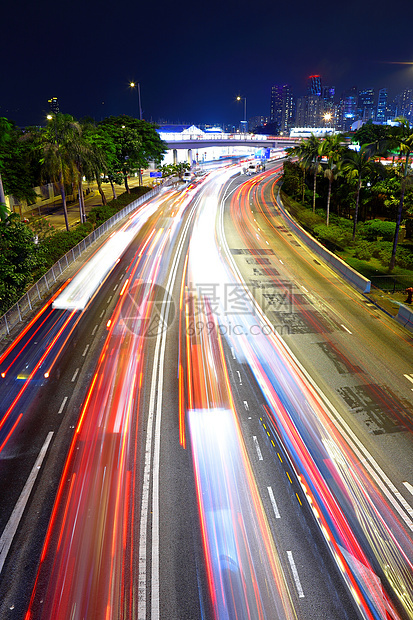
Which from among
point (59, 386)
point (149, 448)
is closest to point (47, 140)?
point (59, 386)

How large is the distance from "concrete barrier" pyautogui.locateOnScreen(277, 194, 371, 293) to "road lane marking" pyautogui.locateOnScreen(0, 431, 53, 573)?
22094mm

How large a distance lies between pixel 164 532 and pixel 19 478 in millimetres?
4939

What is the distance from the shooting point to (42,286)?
25.3m

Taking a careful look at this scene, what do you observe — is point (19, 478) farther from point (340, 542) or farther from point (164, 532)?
point (340, 542)

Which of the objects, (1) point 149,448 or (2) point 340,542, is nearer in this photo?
(2) point 340,542

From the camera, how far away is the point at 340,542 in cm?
975

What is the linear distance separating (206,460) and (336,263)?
75.5 feet

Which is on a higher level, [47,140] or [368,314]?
[47,140]

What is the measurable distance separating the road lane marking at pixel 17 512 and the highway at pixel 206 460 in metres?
0.05

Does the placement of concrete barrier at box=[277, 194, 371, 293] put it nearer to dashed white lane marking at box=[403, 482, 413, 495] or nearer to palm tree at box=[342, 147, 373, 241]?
palm tree at box=[342, 147, 373, 241]

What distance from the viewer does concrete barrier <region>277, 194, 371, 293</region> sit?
2648cm

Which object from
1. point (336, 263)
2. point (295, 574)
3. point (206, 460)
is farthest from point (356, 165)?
point (295, 574)

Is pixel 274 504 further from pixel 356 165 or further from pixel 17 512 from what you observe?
pixel 356 165

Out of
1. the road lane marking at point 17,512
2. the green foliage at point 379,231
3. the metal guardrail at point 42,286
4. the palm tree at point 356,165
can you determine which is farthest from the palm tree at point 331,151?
the road lane marking at point 17,512
